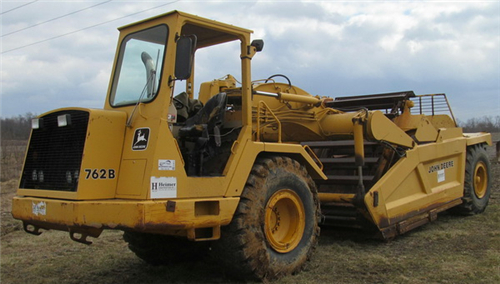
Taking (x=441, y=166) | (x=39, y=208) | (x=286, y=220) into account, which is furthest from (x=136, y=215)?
(x=441, y=166)

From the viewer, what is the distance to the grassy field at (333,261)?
16.6 feet

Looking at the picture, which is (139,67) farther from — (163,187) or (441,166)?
(441,166)

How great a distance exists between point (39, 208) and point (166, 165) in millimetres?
1362

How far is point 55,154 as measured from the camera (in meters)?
4.66

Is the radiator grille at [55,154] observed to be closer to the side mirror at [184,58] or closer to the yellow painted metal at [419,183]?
the side mirror at [184,58]

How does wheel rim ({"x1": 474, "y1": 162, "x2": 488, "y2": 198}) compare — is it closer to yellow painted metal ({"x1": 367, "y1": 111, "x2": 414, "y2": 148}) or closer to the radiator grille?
yellow painted metal ({"x1": 367, "y1": 111, "x2": 414, "y2": 148})

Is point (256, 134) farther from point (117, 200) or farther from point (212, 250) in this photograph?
point (117, 200)

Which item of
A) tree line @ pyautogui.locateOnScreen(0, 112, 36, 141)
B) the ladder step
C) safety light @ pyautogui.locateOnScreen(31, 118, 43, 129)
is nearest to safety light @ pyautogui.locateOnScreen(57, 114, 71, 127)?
safety light @ pyautogui.locateOnScreen(31, 118, 43, 129)

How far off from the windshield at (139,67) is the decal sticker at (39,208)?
1.24 m

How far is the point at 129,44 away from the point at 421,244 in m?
4.58

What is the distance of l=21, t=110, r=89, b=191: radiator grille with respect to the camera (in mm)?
4402

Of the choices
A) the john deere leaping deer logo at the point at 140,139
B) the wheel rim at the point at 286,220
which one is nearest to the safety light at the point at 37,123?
the john deere leaping deer logo at the point at 140,139

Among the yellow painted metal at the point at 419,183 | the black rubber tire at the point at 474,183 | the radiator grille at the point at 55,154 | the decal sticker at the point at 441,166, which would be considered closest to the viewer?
the radiator grille at the point at 55,154

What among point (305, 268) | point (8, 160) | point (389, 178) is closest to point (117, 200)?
point (305, 268)
